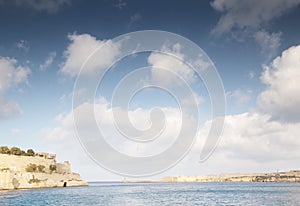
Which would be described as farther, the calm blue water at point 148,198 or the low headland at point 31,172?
the low headland at point 31,172

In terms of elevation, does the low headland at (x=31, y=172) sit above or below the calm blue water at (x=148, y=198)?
above

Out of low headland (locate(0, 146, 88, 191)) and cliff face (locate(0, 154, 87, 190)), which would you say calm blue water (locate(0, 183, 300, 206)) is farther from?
low headland (locate(0, 146, 88, 191))

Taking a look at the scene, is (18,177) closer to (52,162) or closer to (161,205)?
(52,162)

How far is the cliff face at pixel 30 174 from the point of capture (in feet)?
309

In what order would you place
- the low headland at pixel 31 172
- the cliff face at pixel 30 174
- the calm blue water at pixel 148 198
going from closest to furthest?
1. the calm blue water at pixel 148 198
2. the cliff face at pixel 30 174
3. the low headland at pixel 31 172

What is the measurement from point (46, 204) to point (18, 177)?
2066 inches

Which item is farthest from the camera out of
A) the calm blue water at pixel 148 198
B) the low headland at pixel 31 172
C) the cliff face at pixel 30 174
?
the low headland at pixel 31 172

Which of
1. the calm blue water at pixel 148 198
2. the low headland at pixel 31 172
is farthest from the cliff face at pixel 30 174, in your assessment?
the calm blue water at pixel 148 198

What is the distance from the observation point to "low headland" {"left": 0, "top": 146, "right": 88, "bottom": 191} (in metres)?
95.4

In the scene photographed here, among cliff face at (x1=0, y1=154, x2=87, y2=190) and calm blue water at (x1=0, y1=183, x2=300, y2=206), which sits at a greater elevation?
cliff face at (x1=0, y1=154, x2=87, y2=190)

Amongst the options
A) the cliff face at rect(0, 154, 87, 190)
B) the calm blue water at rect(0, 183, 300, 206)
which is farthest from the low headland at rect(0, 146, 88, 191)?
the calm blue water at rect(0, 183, 300, 206)

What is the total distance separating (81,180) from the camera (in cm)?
15562

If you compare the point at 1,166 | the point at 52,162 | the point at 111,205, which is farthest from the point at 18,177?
the point at 111,205

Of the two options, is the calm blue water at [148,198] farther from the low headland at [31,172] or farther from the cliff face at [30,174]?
the low headland at [31,172]
